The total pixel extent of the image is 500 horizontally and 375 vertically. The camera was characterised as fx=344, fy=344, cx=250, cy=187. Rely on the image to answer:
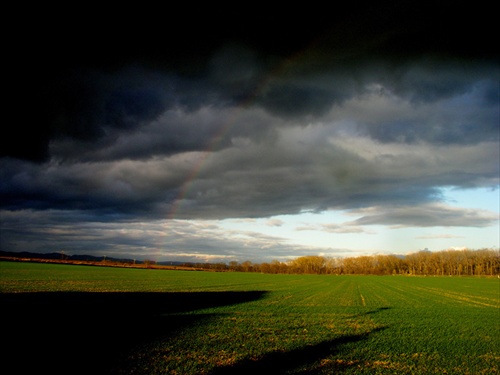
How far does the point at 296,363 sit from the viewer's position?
39.5 feet

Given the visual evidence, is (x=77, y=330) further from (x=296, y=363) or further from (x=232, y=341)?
(x=296, y=363)

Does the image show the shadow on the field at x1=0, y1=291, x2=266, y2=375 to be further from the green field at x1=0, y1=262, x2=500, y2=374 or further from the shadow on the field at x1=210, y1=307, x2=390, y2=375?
the shadow on the field at x1=210, y1=307, x2=390, y2=375

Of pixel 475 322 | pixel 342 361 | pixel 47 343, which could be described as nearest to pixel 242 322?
pixel 342 361

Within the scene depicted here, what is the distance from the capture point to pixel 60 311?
2150 cm

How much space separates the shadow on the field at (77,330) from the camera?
36.8ft

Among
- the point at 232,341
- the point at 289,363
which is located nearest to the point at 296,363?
the point at 289,363

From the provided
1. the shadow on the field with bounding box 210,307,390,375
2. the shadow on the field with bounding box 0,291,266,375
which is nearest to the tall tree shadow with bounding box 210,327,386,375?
the shadow on the field with bounding box 210,307,390,375

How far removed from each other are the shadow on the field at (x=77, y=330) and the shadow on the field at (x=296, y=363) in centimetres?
424

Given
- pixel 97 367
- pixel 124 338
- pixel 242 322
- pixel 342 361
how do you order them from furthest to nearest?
pixel 242 322 → pixel 124 338 → pixel 342 361 → pixel 97 367

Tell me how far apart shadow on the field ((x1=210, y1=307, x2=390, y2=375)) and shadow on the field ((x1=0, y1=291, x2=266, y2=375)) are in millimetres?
4241

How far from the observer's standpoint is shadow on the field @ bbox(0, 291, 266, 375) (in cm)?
1120

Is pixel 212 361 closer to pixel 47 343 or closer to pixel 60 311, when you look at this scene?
pixel 47 343

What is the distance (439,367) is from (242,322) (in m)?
11.0

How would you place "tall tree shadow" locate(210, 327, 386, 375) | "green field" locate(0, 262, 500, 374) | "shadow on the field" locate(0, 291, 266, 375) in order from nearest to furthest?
"tall tree shadow" locate(210, 327, 386, 375) → "shadow on the field" locate(0, 291, 266, 375) → "green field" locate(0, 262, 500, 374)
